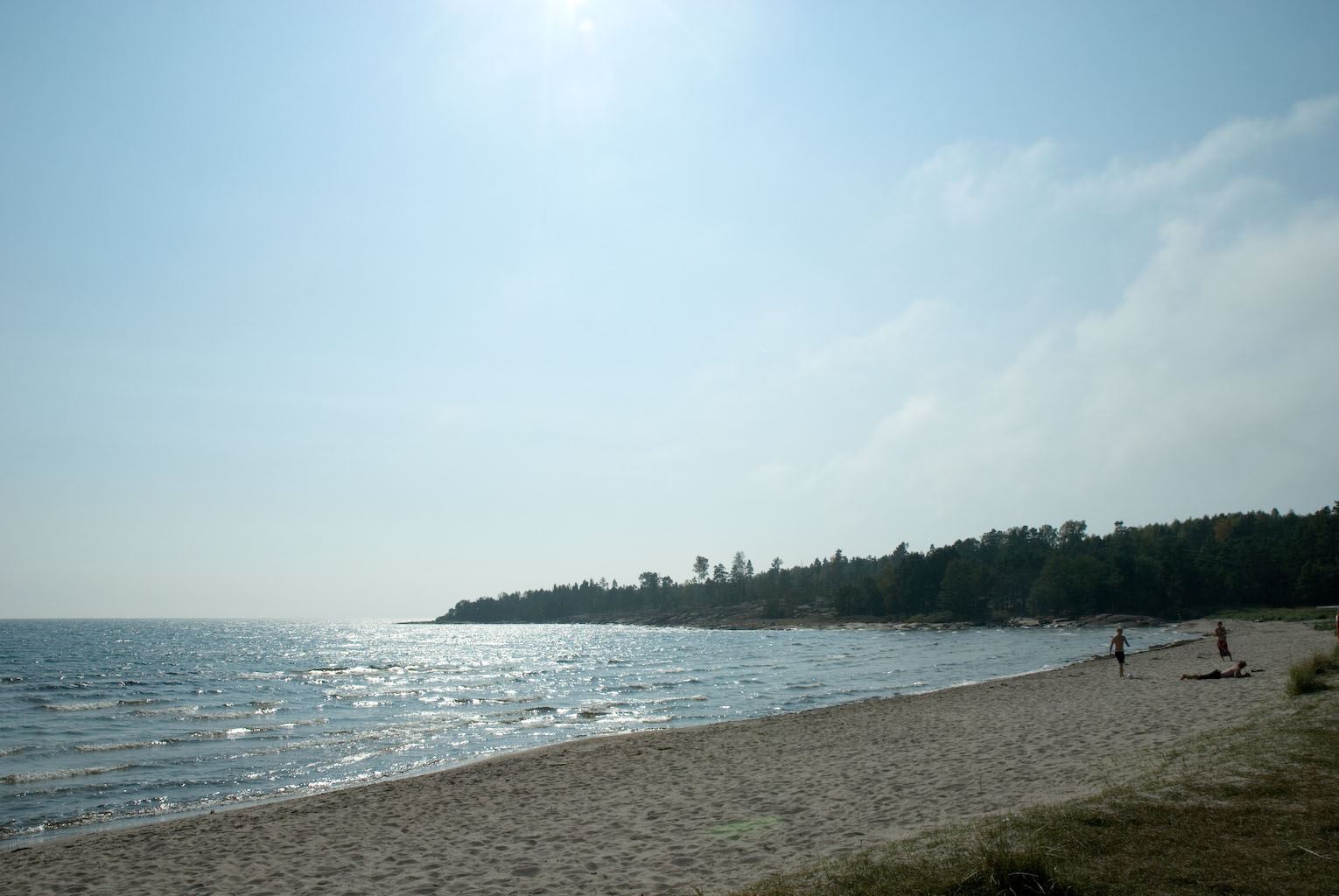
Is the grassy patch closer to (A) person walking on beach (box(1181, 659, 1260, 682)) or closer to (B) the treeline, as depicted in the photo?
(B) the treeline

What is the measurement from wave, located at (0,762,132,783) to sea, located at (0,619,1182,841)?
4.3 inches

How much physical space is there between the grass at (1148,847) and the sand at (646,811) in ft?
5.30

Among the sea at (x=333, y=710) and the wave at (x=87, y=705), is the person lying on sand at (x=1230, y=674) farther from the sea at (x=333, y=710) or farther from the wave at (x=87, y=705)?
the wave at (x=87, y=705)

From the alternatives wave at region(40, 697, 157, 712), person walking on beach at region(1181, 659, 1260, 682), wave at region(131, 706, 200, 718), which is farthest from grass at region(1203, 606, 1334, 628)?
wave at region(40, 697, 157, 712)

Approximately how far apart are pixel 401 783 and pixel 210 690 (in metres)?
36.9

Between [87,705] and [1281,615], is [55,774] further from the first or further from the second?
[1281,615]

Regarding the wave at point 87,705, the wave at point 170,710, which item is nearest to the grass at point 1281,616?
the wave at point 170,710

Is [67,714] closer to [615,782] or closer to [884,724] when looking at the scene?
[615,782]

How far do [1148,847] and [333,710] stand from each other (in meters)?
37.0

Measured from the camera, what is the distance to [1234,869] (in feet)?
22.0

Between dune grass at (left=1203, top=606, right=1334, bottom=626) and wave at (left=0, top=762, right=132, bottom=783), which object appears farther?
dune grass at (left=1203, top=606, right=1334, bottom=626)

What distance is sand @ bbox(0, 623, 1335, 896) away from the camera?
11.0 m

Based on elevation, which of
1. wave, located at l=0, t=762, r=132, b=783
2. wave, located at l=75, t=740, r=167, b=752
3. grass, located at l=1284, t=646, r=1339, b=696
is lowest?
wave, located at l=75, t=740, r=167, b=752

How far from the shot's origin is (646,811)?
14.2 metres
